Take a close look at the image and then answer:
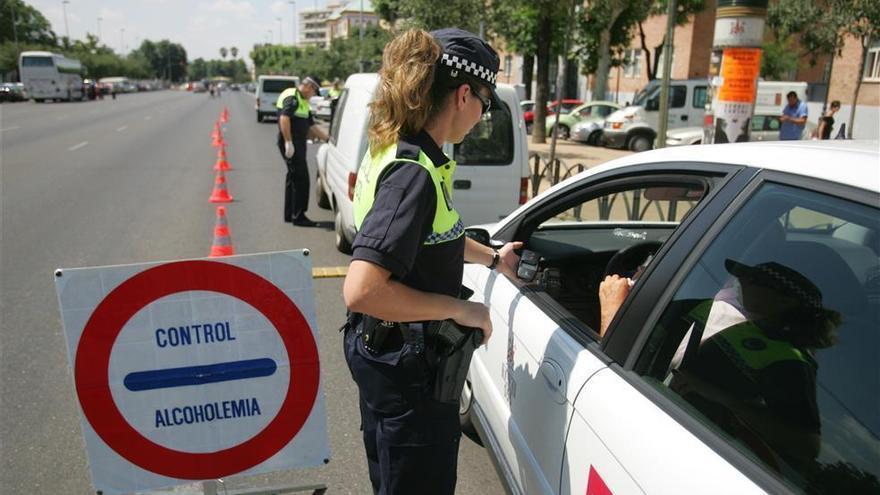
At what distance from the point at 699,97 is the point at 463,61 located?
20.9 meters

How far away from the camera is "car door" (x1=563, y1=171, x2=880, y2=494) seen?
1328 millimetres

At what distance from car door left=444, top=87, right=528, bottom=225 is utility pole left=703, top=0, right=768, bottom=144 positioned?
2989 millimetres

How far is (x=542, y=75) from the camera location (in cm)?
1866

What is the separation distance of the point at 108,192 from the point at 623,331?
11.0 m

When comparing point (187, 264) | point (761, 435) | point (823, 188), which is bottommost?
point (761, 435)

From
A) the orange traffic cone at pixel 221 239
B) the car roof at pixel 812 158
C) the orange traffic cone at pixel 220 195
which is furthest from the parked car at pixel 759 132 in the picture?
the car roof at pixel 812 158

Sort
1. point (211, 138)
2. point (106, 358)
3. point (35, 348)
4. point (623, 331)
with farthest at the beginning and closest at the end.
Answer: point (211, 138) → point (35, 348) → point (106, 358) → point (623, 331)

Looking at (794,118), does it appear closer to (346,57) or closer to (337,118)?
(337,118)

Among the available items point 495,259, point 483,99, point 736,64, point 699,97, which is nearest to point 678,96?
point 699,97

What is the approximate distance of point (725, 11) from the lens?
767 centimetres

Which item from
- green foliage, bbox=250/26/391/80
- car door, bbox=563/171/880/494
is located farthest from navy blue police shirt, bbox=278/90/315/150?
green foliage, bbox=250/26/391/80

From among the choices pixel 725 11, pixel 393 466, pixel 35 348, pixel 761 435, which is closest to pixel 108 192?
pixel 35 348

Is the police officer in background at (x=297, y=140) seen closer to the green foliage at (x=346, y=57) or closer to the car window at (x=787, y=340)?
the car window at (x=787, y=340)

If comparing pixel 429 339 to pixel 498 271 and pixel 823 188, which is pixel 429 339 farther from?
pixel 823 188
